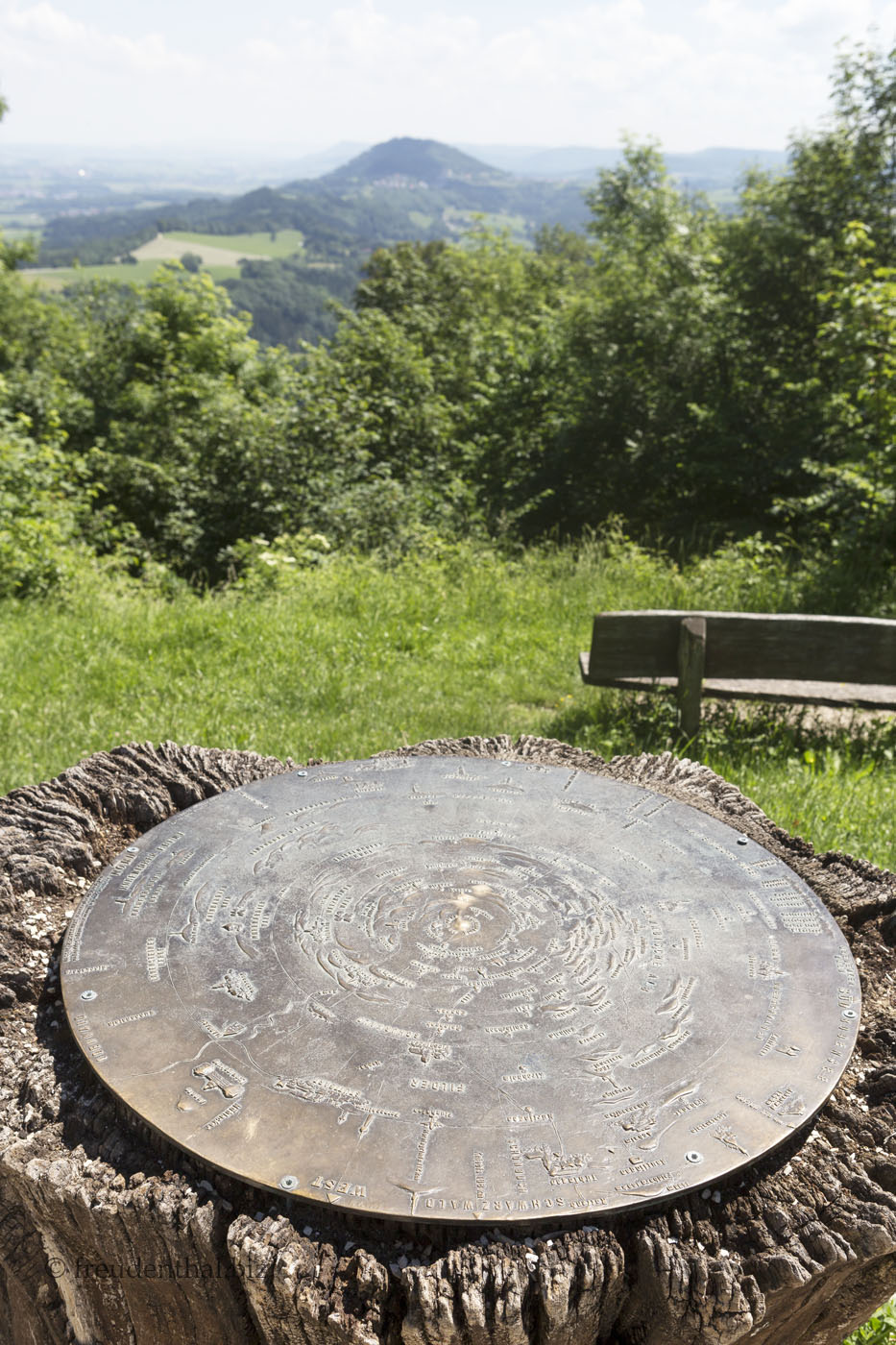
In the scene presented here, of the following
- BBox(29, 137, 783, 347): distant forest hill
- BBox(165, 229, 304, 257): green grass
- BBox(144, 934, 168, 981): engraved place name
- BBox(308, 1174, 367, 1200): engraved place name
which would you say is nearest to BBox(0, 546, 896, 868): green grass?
BBox(144, 934, 168, 981): engraved place name

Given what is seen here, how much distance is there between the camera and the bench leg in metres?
5.48

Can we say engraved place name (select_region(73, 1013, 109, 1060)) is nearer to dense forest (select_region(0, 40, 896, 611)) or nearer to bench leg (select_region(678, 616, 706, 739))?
bench leg (select_region(678, 616, 706, 739))

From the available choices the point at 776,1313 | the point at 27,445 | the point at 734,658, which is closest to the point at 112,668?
the point at 734,658

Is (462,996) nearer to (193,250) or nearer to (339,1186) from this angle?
Result: (339,1186)

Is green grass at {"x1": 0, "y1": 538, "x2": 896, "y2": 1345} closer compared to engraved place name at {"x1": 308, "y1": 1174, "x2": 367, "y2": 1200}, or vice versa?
engraved place name at {"x1": 308, "y1": 1174, "x2": 367, "y2": 1200}

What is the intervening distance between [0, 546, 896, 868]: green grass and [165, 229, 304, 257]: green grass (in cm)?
12149

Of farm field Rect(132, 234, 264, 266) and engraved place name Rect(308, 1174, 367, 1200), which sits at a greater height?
farm field Rect(132, 234, 264, 266)

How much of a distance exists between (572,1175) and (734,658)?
405 cm

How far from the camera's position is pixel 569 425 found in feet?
49.6

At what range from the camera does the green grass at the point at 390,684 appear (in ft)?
17.6

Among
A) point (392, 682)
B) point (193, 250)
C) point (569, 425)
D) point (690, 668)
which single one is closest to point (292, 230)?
point (193, 250)

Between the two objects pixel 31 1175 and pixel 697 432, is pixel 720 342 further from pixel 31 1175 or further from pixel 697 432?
pixel 31 1175

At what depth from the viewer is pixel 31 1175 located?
6.84 feet

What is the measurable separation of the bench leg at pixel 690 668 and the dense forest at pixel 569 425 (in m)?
3.79
